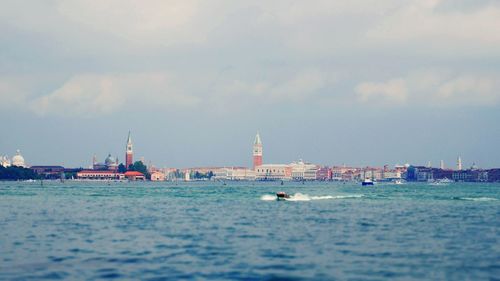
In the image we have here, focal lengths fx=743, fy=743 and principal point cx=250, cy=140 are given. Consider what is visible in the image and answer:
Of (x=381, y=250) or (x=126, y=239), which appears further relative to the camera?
(x=126, y=239)

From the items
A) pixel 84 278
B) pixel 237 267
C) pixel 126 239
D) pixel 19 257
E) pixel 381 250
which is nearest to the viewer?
pixel 84 278

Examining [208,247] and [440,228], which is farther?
[440,228]

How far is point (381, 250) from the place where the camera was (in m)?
31.0

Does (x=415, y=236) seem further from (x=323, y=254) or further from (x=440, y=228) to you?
(x=323, y=254)

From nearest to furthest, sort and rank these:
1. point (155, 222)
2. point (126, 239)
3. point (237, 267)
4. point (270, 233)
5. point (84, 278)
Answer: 1. point (84, 278)
2. point (237, 267)
3. point (126, 239)
4. point (270, 233)
5. point (155, 222)

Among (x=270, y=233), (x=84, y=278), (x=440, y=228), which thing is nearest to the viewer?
(x=84, y=278)

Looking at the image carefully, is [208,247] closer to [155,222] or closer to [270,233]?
[270,233]

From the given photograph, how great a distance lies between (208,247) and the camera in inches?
1254

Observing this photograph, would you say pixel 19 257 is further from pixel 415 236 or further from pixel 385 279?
pixel 415 236

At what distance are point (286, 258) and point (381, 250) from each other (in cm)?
483

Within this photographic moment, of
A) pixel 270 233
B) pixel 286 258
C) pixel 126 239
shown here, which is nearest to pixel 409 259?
pixel 286 258

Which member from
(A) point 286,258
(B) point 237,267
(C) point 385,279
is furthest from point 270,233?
(C) point 385,279

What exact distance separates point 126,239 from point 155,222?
11.0 metres

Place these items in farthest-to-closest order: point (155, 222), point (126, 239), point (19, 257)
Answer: point (155, 222) → point (126, 239) → point (19, 257)
